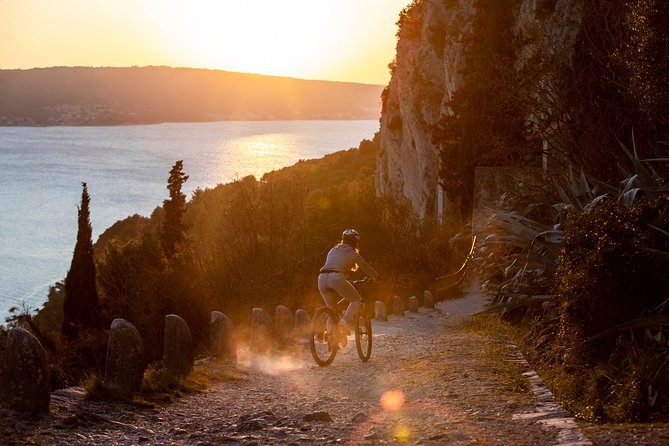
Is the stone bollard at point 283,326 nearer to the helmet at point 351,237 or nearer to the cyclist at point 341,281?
the cyclist at point 341,281

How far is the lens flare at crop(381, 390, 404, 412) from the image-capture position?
8805mm

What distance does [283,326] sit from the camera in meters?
14.8

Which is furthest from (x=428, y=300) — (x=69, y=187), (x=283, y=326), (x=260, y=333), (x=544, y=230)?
(x=69, y=187)

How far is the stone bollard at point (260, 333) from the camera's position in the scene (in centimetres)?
1398

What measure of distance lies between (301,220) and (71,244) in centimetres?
7253

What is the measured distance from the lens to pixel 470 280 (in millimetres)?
36000

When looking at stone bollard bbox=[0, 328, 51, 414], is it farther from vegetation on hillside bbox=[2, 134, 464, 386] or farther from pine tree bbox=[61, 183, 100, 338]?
pine tree bbox=[61, 183, 100, 338]

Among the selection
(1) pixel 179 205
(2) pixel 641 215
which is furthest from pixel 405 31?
(2) pixel 641 215

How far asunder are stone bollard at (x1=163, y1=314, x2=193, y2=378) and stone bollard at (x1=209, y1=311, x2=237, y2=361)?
1.74 m

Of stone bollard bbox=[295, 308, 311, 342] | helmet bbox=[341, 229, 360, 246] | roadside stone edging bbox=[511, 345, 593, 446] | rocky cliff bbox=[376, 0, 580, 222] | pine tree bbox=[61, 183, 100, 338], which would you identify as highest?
rocky cliff bbox=[376, 0, 580, 222]

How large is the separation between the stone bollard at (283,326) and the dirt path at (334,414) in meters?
2.33

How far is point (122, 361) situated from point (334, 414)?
231cm

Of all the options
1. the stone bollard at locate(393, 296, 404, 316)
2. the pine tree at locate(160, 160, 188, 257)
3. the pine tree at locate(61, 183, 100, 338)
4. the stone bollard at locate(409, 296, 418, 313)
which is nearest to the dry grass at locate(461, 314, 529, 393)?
the stone bollard at locate(393, 296, 404, 316)

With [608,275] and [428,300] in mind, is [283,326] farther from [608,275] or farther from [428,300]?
[428,300]
